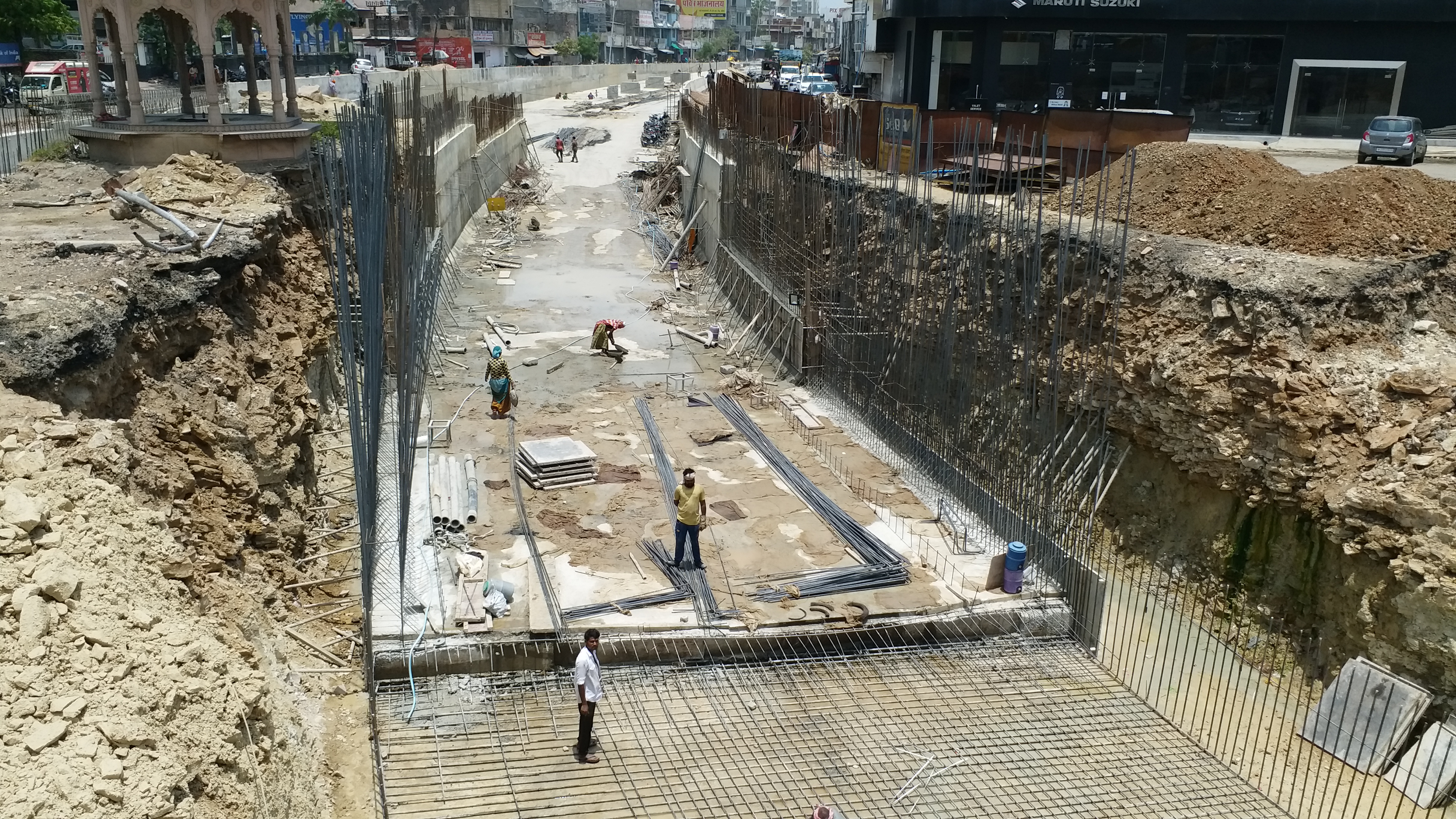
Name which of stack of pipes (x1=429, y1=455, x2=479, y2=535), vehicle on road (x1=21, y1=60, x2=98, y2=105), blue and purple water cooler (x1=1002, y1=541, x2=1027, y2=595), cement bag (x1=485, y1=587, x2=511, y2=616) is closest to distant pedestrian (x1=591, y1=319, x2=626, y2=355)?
stack of pipes (x1=429, y1=455, x2=479, y2=535)

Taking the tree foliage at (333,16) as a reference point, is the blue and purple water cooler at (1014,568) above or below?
below

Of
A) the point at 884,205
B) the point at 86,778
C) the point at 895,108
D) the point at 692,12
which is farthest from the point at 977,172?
the point at 692,12

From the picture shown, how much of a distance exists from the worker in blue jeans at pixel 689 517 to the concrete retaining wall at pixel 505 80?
11562 mm

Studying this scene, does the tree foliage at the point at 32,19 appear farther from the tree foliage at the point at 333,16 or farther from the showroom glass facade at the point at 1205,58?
the tree foliage at the point at 333,16

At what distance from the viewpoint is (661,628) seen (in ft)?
32.1

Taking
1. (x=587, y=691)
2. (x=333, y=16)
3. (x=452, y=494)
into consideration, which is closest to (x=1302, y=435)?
(x=587, y=691)

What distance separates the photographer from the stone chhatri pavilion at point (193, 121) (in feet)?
51.6

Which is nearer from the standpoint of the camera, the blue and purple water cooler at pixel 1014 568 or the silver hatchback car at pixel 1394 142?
the blue and purple water cooler at pixel 1014 568

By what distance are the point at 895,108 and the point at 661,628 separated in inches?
476

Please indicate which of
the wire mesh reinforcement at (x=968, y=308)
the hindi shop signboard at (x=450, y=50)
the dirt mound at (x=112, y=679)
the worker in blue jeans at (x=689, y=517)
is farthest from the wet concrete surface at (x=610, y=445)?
the hindi shop signboard at (x=450, y=50)

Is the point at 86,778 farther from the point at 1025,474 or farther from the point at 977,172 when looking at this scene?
the point at 977,172

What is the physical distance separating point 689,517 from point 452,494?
11.3ft

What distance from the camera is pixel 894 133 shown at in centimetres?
1758

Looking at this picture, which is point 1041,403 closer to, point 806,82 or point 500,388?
point 500,388
